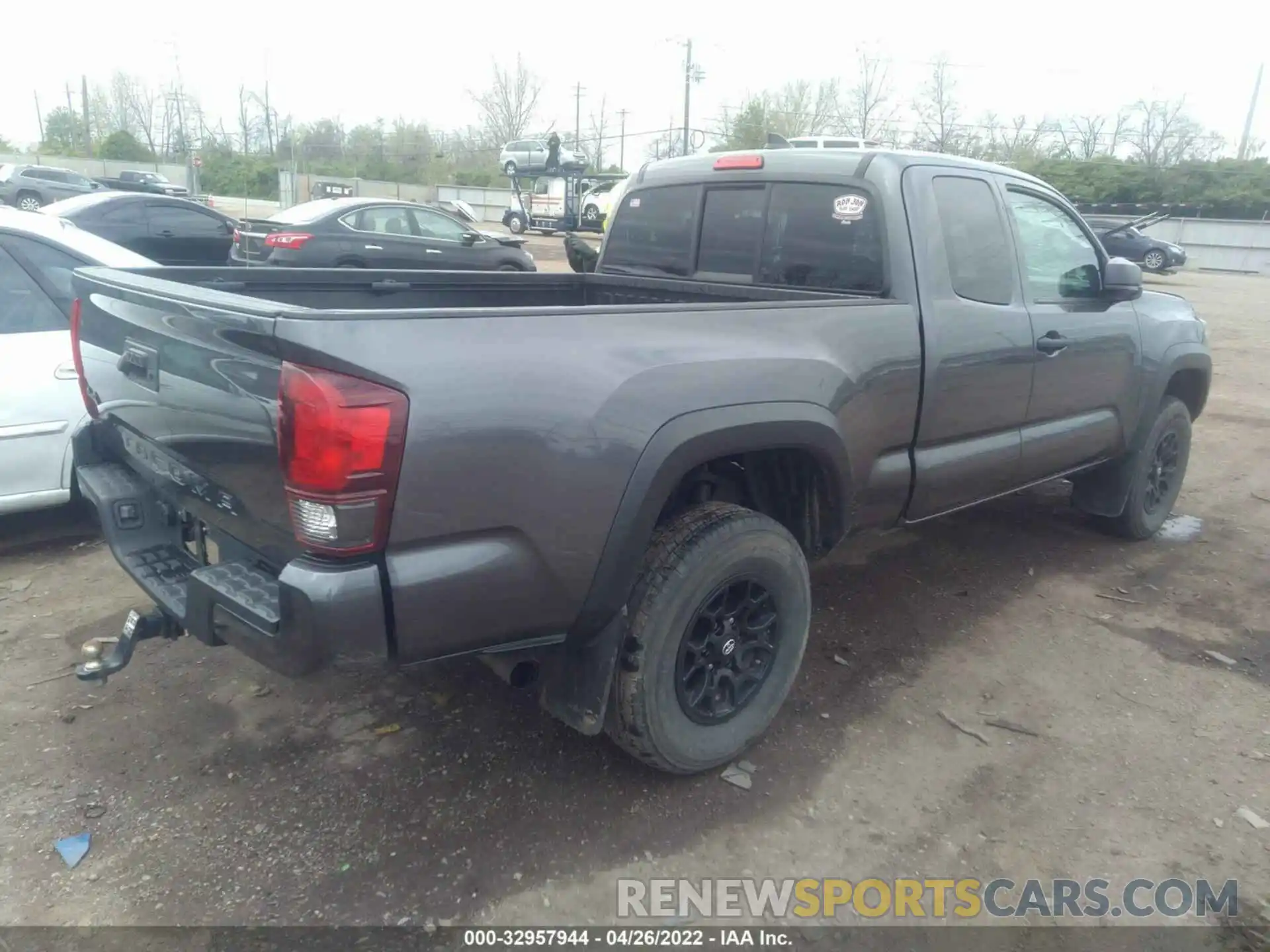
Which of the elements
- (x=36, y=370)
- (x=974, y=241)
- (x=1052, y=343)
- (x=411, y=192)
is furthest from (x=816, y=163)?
(x=411, y=192)

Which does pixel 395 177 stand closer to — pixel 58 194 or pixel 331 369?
pixel 58 194

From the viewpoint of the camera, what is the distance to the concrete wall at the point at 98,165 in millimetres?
52156

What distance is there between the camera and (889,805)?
2918mm

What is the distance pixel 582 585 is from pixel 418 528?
499mm

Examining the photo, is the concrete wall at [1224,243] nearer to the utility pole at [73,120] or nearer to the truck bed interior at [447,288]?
the truck bed interior at [447,288]

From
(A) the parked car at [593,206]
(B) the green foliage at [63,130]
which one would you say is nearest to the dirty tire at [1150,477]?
(A) the parked car at [593,206]

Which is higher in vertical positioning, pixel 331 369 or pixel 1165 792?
pixel 331 369

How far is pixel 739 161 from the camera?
13.0 feet

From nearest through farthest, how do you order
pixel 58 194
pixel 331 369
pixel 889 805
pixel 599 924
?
pixel 331 369
pixel 599 924
pixel 889 805
pixel 58 194

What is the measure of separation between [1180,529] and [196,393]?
5507mm

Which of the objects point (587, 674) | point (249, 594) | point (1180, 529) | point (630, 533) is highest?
point (630, 533)

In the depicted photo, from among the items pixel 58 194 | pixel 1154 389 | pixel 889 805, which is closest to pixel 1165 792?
pixel 889 805

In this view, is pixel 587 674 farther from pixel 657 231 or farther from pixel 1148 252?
pixel 1148 252

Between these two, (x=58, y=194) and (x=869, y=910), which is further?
(x=58, y=194)
